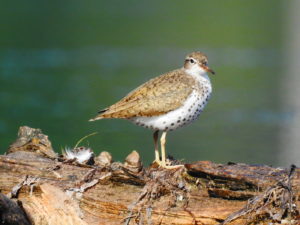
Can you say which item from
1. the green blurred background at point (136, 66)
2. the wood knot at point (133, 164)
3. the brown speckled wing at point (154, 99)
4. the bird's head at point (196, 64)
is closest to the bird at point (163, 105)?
the brown speckled wing at point (154, 99)

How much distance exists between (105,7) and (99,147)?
2523cm

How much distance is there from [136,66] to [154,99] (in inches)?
605

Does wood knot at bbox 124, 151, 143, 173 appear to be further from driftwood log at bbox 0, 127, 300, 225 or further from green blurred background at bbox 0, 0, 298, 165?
green blurred background at bbox 0, 0, 298, 165

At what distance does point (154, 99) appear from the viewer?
884 centimetres

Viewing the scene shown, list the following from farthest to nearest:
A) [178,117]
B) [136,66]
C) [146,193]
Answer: [136,66] → [178,117] → [146,193]

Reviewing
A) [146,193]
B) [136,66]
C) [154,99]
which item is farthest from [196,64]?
[136,66]

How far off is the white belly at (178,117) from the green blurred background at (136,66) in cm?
457

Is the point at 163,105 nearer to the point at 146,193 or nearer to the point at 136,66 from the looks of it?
the point at 146,193

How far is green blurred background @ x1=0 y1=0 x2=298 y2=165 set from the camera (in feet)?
51.4

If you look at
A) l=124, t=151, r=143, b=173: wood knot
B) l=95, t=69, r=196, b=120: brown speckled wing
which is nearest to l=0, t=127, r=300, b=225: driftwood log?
l=124, t=151, r=143, b=173: wood knot

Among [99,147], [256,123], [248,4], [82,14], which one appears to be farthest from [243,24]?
[99,147]

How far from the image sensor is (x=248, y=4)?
3731 centimetres

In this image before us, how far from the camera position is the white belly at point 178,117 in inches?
345

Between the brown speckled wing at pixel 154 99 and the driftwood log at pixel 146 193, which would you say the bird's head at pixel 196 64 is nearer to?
the brown speckled wing at pixel 154 99
